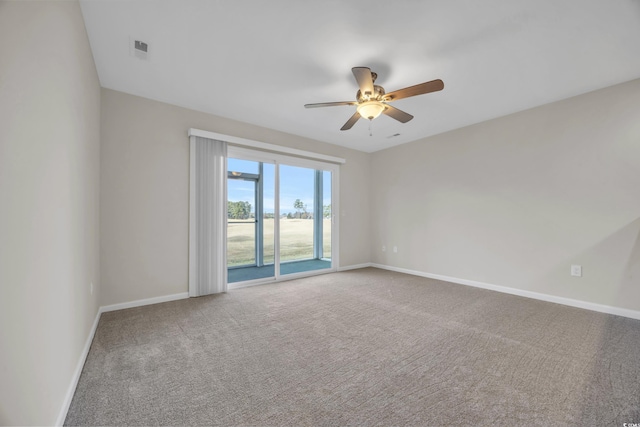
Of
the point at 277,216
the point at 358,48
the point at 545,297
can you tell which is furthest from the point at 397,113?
the point at 545,297

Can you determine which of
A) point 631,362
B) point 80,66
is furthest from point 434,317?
point 80,66

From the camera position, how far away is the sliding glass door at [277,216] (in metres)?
4.29

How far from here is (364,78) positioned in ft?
7.26

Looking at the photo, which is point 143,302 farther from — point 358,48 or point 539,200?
point 539,200

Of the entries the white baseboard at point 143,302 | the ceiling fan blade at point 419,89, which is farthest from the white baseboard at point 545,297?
the white baseboard at point 143,302

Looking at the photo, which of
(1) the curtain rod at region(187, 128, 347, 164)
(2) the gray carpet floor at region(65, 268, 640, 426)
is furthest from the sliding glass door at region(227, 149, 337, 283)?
(2) the gray carpet floor at region(65, 268, 640, 426)

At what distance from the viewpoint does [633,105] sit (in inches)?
A: 108

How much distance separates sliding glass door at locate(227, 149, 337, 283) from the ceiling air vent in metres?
1.59

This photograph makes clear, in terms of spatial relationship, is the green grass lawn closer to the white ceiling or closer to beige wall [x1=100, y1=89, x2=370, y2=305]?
beige wall [x1=100, y1=89, x2=370, y2=305]

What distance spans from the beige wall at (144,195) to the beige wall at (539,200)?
3.70 m

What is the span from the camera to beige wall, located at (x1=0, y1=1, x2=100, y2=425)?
874mm

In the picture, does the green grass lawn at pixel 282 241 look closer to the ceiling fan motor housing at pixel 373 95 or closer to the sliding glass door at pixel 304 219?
the sliding glass door at pixel 304 219

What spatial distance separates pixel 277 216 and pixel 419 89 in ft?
9.22

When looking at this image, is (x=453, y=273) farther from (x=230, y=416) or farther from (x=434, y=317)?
(x=230, y=416)
